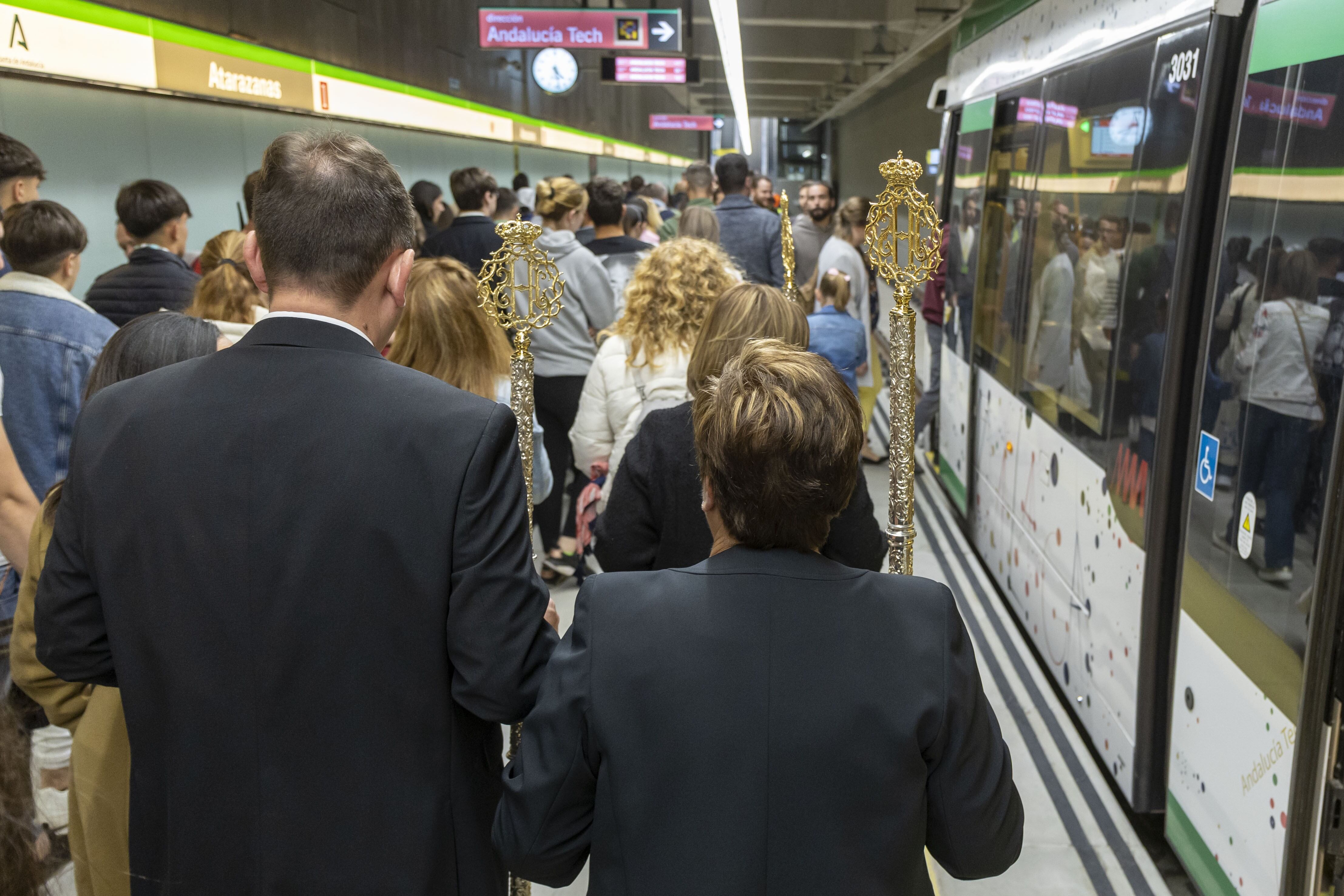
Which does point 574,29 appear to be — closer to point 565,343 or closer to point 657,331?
point 565,343

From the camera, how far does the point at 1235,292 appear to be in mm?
2324

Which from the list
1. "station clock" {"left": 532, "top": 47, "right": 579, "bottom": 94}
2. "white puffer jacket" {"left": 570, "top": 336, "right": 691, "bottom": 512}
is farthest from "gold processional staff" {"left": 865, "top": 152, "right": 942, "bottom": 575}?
"station clock" {"left": 532, "top": 47, "right": 579, "bottom": 94}

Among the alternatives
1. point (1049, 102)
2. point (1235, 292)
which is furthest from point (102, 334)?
point (1049, 102)

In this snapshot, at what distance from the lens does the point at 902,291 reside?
2.15m

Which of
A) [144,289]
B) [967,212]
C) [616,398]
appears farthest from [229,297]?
[967,212]

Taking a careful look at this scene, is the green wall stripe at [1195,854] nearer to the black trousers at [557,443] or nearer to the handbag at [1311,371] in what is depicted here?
the handbag at [1311,371]

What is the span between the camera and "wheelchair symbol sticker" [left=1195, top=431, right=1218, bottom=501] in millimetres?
2383

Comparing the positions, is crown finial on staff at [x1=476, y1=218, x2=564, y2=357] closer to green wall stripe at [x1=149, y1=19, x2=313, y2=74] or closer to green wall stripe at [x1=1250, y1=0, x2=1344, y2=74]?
green wall stripe at [x1=1250, y1=0, x2=1344, y2=74]

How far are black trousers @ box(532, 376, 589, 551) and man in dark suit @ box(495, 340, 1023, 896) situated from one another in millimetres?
3223

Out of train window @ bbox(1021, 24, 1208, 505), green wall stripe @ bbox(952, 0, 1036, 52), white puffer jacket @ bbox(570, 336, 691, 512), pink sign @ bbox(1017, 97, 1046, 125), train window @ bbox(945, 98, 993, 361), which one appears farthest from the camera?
train window @ bbox(945, 98, 993, 361)

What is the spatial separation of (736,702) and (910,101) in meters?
17.5

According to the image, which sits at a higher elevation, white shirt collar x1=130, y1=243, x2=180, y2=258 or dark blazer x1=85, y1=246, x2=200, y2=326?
white shirt collar x1=130, y1=243, x2=180, y2=258

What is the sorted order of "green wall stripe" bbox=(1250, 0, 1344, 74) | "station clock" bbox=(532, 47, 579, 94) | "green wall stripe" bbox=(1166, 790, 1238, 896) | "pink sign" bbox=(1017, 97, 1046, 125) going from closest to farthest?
"green wall stripe" bbox=(1250, 0, 1344, 74) → "green wall stripe" bbox=(1166, 790, 1238, 896) → "pink sign" bbox=(1017, 97, 1046, 125) → "station clock" bbox=(532, 47, 579, 94)

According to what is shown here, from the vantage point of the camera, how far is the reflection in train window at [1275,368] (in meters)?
1.94
